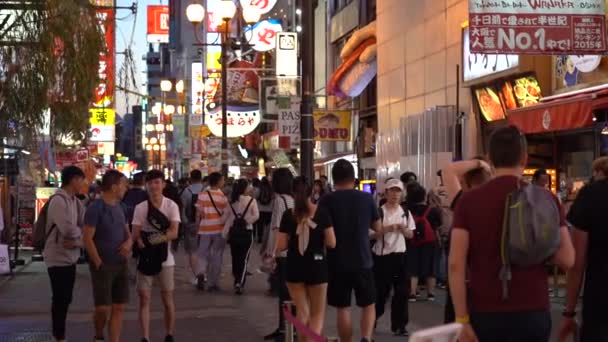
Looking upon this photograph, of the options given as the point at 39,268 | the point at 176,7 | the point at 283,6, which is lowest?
the point at 39,268

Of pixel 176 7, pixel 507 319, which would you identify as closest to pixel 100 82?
pixel 507 319

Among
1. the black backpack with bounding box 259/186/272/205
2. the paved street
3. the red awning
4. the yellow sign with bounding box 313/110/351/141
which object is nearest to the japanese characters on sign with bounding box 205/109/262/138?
the yellow sign with bounding box 313/110/351/141

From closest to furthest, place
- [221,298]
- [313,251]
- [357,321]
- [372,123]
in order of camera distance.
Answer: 1. [313,251]
2. [357,321]
3. [221,298]
4. [372,123]

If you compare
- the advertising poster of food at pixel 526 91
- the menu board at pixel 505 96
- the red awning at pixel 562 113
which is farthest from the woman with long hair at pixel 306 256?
the advertising poster of food at pixel 526 91

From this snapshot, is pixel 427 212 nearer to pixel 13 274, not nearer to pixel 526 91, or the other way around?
pixel 526 91

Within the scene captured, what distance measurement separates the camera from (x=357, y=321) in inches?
535

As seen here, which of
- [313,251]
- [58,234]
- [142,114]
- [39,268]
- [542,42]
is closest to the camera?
[313,251]

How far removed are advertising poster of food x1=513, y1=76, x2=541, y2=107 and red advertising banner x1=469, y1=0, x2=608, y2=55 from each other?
4.99 metres

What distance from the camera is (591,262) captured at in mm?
6363

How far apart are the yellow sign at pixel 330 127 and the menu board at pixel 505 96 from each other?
842 cm

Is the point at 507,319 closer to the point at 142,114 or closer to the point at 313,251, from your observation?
the point at 313,251

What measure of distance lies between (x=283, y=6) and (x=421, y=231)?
43580mm

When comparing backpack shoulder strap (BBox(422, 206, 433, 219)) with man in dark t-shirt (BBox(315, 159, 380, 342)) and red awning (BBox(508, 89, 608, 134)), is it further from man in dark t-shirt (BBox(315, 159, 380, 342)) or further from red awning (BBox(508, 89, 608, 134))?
man in dark t-shirt (BBox(315, 159, 380, 342))

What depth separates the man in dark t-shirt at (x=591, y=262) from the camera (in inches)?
245
